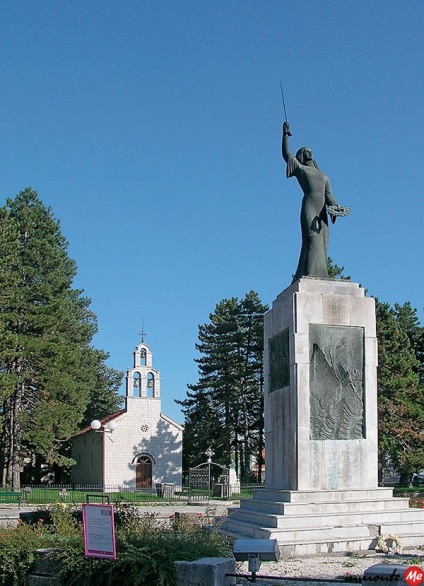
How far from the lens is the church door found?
2018 inches

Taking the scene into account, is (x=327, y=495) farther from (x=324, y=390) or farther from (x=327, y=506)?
→ (x=324, y=390)

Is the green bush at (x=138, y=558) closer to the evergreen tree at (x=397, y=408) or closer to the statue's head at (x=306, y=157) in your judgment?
the statue's head at (x=306, y=157)

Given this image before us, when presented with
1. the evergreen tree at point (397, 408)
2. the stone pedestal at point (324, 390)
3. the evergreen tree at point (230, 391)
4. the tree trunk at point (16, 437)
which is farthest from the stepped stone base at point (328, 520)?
the evergreen tree at point (230, 391)

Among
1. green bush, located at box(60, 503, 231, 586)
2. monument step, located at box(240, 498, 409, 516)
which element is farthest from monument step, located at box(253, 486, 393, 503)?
green bush, located at box(60, 503, 231, 586)

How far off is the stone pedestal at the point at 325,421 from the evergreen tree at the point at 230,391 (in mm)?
35098

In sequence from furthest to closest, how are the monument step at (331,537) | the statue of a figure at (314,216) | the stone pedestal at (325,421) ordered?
the statue of a figure at (314,216)
the stone pedestal at (325,421)
the monument step at (331,537)

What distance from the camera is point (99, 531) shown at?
8336 mm

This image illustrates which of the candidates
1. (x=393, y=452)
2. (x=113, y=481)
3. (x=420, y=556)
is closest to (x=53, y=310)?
(x=113, y=481)

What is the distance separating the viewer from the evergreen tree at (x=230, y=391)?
51.2 metres

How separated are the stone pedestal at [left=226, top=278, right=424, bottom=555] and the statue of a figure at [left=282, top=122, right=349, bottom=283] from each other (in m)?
0.73

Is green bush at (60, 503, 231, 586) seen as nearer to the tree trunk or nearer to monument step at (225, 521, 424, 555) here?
monument step at (225, 521, 424, 555)

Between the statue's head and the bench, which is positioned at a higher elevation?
the statue's head

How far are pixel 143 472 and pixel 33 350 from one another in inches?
560

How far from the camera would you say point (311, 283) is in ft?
51.6
